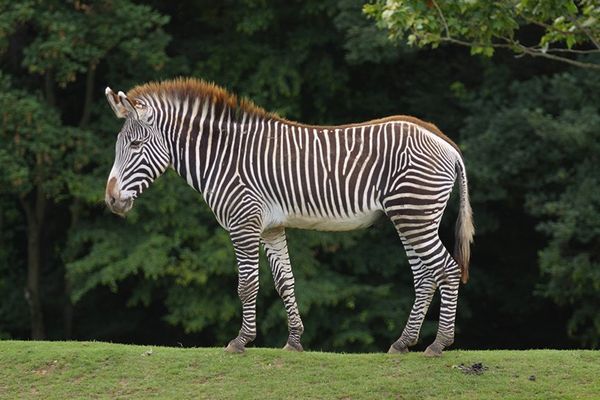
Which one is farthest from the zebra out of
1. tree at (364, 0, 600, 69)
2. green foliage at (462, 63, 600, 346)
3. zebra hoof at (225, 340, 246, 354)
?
green foliage at (462, 63, 600, 346)

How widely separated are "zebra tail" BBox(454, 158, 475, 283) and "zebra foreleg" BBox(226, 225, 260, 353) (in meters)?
1.98

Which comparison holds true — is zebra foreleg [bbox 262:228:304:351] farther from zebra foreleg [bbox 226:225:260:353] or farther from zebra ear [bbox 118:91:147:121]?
zebra ear [bbox 118:91:147:121]

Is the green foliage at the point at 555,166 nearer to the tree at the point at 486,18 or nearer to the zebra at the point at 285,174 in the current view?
the tree at the point at 486,18

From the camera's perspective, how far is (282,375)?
34.0 feet

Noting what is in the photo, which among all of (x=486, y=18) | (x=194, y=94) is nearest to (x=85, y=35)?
(x=194, y=94)

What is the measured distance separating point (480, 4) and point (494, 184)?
6.81 meters

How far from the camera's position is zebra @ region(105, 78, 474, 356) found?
10.3 meters

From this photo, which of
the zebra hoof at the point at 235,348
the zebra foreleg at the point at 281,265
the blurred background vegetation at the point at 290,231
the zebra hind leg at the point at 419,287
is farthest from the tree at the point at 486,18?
the blurred background vegetation at the point at 290,231

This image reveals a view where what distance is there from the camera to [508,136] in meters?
17.5

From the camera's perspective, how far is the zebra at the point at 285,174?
10.3m

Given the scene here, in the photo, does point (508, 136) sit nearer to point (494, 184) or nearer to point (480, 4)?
point (494, 184)

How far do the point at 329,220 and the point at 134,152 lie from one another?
79.1 inches

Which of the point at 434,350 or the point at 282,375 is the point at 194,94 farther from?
the point at 434,350

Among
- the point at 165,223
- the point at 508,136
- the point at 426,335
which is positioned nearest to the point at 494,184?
the point at 508,136
